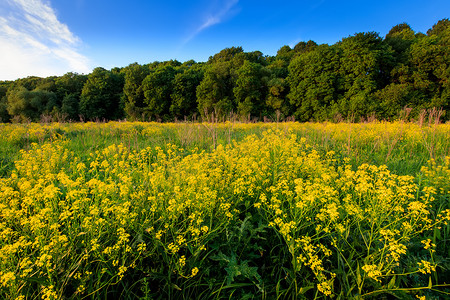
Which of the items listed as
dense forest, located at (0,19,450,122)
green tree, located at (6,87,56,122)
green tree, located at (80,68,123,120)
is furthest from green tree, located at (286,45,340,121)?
green tree, located at (6,87,56,122)

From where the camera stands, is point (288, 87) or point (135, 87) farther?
point (135, 87)

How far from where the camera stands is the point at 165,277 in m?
1.60

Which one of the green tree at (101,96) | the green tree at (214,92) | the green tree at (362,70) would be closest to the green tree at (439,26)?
the green tree at (362,70)

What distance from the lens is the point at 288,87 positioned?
108ft

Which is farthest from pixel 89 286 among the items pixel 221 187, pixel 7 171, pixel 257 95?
pixel 257 95

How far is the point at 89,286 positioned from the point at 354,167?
4310 mm

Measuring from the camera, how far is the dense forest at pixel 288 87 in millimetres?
23594

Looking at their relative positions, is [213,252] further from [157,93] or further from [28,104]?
[28,104]

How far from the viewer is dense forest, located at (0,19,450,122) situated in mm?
Result: 23594

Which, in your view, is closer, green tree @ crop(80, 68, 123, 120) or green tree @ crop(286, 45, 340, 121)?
green tree @ crop(286, 45, 340, 121)

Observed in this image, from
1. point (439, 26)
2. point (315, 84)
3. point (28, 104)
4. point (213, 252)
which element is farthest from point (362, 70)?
point (28, 104)

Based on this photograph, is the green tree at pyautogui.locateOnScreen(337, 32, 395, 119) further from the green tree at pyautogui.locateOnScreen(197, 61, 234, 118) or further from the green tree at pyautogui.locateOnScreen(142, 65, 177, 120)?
the green tree at pyautogui.locateOnScreen(142, 65, 177, 120)

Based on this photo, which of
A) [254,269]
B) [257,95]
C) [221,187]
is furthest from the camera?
[257,95]

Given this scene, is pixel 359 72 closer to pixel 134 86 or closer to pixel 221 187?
pixel 221 187
